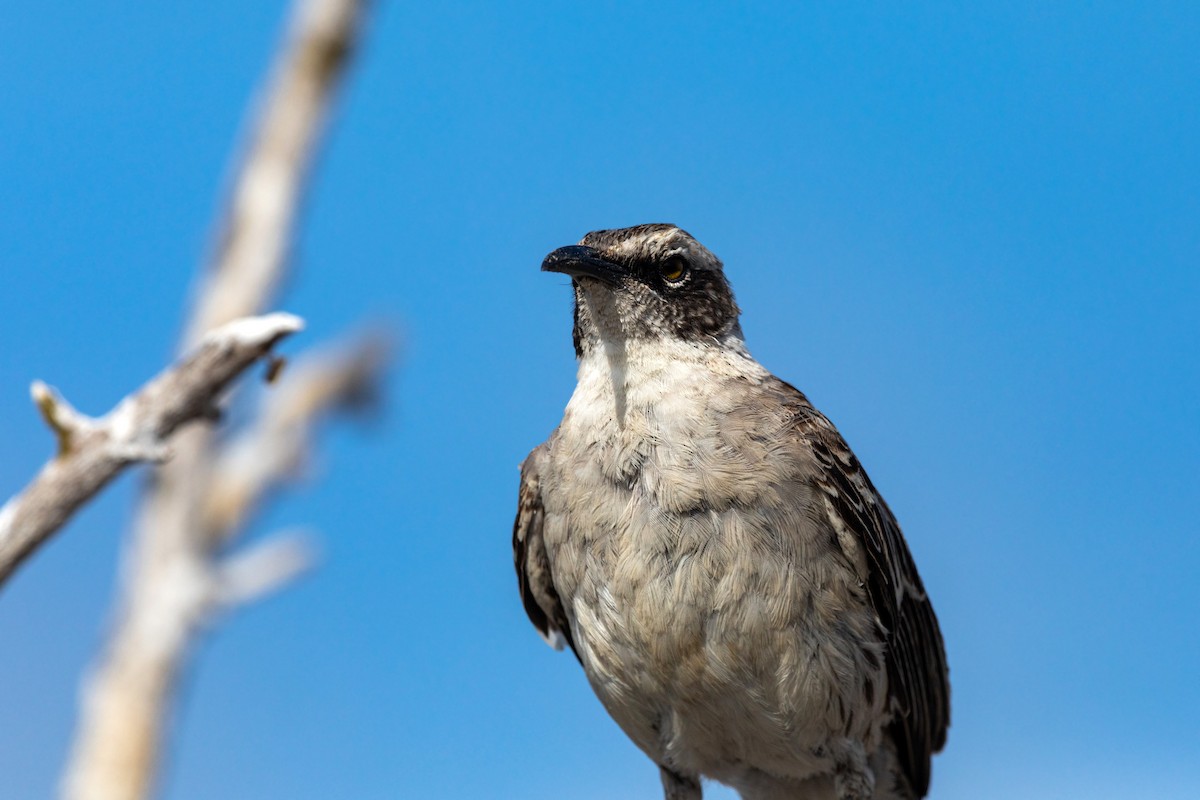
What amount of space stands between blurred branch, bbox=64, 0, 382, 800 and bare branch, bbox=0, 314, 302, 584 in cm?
467

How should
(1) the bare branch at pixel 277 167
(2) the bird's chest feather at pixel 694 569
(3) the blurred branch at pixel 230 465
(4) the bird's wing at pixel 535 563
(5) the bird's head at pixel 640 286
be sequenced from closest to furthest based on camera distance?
1. (2) the bird's chest feather at pixel 694 569
2. (5) the bird's head at pixel 640 286
3. (4) the bird's wing at pixel 535 563
4. (3) the blurred branch at pixel 230 465
5. (1) the bare branch at pixel 277 167

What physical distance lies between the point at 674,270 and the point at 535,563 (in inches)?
75.0

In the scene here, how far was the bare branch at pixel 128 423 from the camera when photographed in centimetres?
412

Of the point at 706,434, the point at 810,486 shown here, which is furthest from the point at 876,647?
the point at 706,434

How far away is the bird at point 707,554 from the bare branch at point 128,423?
254cm

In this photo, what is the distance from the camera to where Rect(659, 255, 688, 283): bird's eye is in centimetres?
702

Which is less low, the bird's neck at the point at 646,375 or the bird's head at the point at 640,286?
the bird's head at the point at 640,286

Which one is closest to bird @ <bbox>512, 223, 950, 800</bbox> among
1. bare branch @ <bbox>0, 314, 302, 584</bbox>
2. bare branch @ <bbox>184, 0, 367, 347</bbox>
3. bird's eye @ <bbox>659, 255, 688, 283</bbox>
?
bird's eye @ <bbox>659, 255, 688, 283</bbox>

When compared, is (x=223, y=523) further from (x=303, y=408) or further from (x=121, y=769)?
(x=121, y=769)

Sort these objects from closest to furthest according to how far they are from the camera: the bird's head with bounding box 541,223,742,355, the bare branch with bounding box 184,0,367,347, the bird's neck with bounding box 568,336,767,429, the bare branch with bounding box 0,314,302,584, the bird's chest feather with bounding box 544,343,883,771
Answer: the bare branch with bounding box 0,314,302,584, the bird's chest feather with bounding box 544,343,883,771, the bird's neck with bounding box 568,336,767,429, the bird's head with bounding box 541,223,742,355, the bare branch with bounding box 184,0,367,347

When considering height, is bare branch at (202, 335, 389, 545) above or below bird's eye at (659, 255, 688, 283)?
above

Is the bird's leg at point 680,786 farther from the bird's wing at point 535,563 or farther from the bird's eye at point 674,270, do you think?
the bird's eye at point 674,270

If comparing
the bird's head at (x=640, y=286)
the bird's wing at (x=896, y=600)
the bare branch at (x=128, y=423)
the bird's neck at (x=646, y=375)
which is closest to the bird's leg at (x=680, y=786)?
the bird's wing at (x=896, y=600)

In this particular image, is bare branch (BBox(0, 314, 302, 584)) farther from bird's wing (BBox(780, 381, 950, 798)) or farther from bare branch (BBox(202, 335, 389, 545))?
bare branch (BBox(202, 335, 389, 545))
